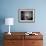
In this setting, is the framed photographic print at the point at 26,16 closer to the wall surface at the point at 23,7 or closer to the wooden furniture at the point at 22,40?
the wall surface at the point at 23,7

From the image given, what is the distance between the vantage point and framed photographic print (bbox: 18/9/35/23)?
4.56m

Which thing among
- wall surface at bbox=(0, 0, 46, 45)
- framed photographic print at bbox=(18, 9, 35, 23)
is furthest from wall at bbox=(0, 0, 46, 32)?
framed photographic print at bbox=(18, 9, 35, 23)

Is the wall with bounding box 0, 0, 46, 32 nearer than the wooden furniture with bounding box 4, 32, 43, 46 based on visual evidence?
No

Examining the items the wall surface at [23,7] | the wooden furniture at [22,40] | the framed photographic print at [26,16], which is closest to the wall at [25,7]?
the wall surface at [23,7]

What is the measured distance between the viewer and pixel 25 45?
4008 millimetres

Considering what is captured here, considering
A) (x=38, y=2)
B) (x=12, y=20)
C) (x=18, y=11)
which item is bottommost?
(x=12, y=20)

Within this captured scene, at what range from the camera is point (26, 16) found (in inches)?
181


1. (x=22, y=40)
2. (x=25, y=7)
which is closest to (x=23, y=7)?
(x=25, y=7)

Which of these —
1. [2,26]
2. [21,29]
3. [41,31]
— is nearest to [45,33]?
[41,31]

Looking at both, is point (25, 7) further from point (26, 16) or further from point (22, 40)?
point (22, 40)

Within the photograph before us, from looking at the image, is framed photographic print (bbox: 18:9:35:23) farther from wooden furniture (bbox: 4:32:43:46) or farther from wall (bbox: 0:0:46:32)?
wooden furniture (bbox: 4:32:43:46)

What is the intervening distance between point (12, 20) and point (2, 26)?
0.58 metres

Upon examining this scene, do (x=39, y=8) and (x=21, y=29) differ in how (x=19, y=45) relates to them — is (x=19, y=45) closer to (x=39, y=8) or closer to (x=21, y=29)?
(x=21, y=29)

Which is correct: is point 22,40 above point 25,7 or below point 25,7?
below
